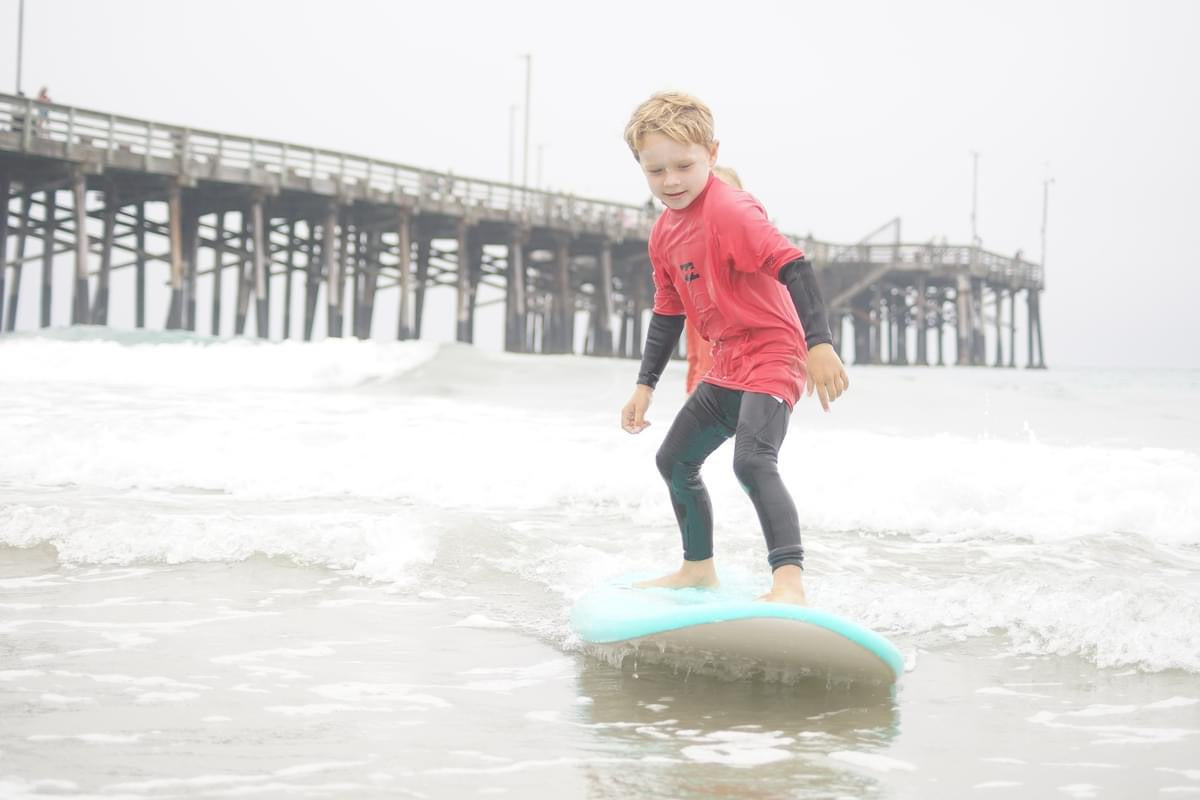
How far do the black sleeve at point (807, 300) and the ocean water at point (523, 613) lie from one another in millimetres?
884

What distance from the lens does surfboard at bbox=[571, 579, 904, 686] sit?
113 inches

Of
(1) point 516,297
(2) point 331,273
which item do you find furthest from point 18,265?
(1) point 516,297

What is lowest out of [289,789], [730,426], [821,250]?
[289,789]

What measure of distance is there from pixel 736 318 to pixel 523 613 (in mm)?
1302

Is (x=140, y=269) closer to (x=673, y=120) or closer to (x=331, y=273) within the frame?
(x=331, y=273)

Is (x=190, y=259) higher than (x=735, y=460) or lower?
higher

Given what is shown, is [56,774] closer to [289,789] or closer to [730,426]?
[289,789]

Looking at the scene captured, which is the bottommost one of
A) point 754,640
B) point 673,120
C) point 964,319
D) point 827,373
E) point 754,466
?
point 754,640

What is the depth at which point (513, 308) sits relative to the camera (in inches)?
1123

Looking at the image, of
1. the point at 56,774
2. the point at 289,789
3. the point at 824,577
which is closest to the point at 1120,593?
the point at 824,577

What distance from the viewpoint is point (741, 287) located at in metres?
3.23

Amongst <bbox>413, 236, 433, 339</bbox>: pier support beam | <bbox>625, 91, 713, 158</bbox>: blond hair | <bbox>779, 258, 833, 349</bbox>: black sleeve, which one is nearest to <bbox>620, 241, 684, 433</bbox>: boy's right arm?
<bbox>625, 91, 713, 158</bbox>: blond hair

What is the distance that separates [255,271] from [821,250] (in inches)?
849

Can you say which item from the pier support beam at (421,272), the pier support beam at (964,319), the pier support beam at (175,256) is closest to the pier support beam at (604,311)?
the pier support beam at (421,272)
